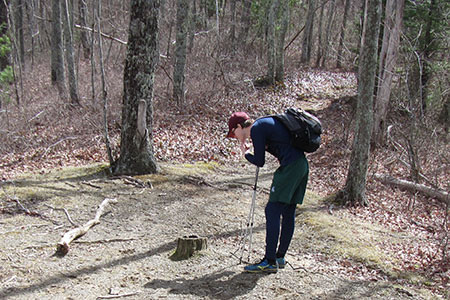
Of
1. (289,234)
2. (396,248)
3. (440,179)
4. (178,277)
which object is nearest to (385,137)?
(440,179)

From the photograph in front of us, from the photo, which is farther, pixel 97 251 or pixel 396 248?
pixel 396 248

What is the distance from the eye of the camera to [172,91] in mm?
15422

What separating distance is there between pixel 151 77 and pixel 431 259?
19.7ft

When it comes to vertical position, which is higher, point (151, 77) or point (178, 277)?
point (151, 77)

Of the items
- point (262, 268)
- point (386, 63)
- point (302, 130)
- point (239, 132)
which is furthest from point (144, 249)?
point (386, 63)

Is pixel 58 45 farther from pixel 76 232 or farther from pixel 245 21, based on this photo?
pixel 76 232

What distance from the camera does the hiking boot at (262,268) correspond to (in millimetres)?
4723

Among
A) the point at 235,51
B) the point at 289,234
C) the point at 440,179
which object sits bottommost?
the point at 440,179

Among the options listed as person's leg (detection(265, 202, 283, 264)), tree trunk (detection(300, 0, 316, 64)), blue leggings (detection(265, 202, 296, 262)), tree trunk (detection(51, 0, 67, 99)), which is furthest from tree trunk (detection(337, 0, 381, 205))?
tree trunk (detection(300, 0, 316, 64))

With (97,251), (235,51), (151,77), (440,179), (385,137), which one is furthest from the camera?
(235,51)

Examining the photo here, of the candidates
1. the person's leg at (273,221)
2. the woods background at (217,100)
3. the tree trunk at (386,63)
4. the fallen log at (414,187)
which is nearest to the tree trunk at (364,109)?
the woods background at (217,100)

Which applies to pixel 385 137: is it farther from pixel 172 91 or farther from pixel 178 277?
pixel 178 277

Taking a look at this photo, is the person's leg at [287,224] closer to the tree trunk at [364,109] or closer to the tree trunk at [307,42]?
the tree trunk at [364,109]

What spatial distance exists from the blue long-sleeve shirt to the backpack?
68 mm
